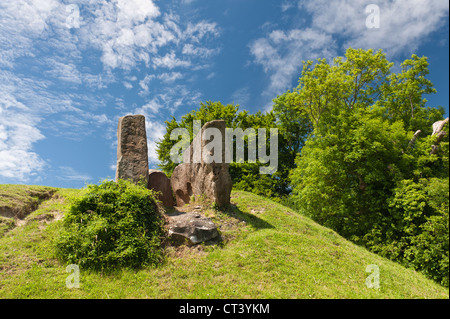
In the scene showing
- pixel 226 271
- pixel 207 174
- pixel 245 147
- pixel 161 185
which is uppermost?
pixel 245 147

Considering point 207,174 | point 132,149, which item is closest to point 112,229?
point 132,149

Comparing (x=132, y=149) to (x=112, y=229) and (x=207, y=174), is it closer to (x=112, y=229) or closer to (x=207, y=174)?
(x=207, y=174)

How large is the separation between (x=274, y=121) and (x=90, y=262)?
24.8m

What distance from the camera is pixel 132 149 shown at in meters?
12.2

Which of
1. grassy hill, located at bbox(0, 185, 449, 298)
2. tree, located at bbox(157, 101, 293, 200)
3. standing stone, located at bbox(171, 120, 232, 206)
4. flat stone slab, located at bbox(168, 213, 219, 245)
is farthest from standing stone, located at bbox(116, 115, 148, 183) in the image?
tree, located at bbox(157, 101, 293, 200)

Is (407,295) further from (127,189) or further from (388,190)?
(127,189)

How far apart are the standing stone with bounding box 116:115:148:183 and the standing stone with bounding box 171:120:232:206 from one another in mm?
2661

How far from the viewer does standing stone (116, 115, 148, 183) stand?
1186 centimetres

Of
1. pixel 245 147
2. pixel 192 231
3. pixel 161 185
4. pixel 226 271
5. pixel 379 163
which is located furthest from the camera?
pixel 245 147

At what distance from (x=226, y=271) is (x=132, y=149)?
7156mm

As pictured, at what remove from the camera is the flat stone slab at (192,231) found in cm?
984

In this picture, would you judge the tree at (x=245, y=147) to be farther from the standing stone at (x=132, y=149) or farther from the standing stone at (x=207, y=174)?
the standing stone at (x=132, y=149)

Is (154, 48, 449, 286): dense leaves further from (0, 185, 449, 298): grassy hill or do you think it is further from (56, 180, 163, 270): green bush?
(56, 180, 163, 270): green bush

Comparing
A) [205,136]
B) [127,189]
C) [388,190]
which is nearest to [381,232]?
[388,190]
